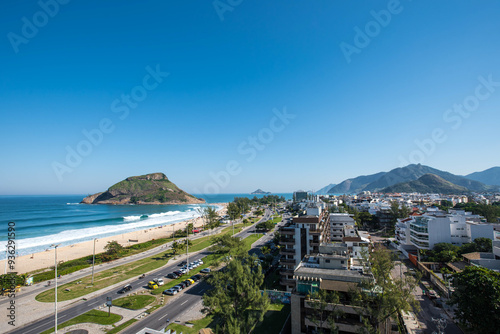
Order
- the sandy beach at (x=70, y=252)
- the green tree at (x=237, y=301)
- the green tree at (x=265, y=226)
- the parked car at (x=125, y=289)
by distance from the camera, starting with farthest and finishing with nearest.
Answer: the green tree at (x=265, y=226) < the sandy beach at (x=70, y=252) < the parked car at (x=125, y=289) < the green tree at (x=237, y=301)

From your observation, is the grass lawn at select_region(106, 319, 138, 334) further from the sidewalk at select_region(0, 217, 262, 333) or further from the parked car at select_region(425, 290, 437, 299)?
the parked car at select_region(425, 290, 437, 299)

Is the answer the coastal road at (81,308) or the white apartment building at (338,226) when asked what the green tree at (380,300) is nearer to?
the coastal road at (81,308)

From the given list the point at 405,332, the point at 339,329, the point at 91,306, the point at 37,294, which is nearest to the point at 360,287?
the point at 339,329

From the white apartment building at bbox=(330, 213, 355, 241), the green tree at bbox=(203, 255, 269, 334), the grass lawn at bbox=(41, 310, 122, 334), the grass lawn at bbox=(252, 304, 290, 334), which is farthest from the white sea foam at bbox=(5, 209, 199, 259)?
the white apartment building at bbox=(330, 213, 355, 241)

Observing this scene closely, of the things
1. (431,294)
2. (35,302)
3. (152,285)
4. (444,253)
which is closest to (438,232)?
(444,253)

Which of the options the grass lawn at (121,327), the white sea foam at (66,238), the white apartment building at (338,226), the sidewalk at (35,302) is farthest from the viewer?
the white sea foam at (66,238)

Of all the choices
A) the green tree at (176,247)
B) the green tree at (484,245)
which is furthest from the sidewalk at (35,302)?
the green tree at (484,245)

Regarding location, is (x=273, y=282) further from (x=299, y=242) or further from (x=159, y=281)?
(x=159, y=281)
